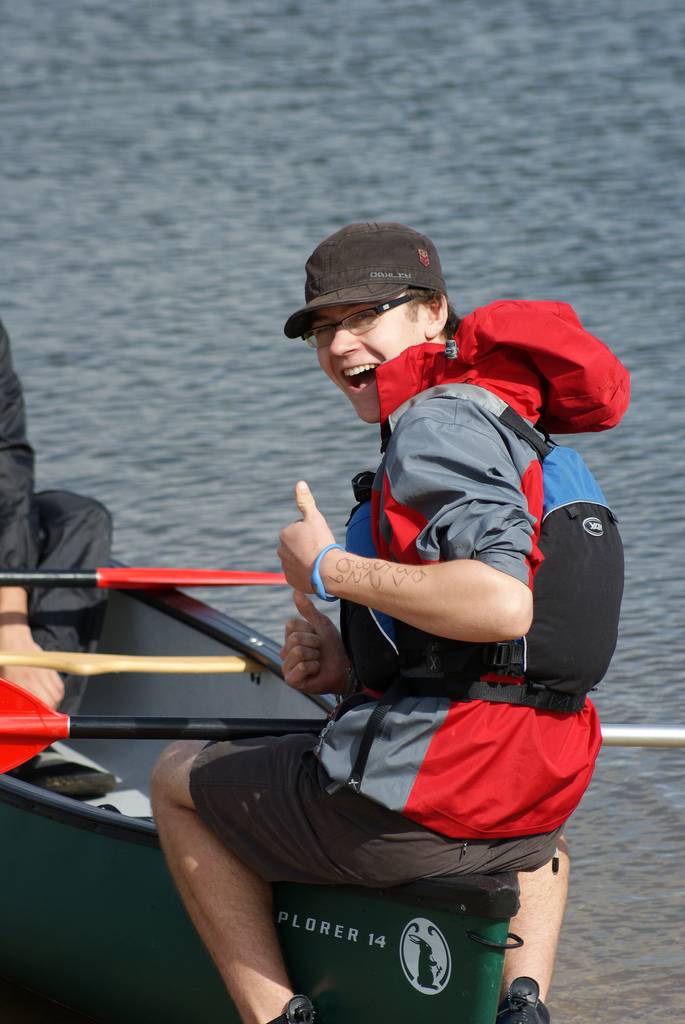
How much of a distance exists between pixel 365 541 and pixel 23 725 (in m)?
1.03

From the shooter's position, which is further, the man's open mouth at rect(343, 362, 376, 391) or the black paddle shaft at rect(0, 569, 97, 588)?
the black paddle shaft at rect(0, 569, 97, 588)

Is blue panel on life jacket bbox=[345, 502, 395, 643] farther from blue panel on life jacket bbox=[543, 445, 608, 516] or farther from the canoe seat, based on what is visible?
the canoe seat

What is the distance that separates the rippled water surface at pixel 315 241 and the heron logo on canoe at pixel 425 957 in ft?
3.73

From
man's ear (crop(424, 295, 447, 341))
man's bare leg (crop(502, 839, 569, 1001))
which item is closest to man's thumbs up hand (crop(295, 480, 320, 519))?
man's ear (crop(424, 295, 447, 341))

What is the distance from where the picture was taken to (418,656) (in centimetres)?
293

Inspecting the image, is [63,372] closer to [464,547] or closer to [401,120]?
[401,120]

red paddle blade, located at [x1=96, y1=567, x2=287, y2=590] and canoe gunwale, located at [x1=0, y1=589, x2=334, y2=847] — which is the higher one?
red paddle blade, located at [x1=96, y1=567, x2=287, y2=590]

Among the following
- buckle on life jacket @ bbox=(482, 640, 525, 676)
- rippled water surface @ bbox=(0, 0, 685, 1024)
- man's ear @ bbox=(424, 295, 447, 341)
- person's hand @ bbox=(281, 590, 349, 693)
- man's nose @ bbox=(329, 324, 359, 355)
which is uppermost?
man's ear @ bbox=(424, 295, 447, 341)

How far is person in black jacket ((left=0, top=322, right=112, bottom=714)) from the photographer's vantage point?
16.2 ft

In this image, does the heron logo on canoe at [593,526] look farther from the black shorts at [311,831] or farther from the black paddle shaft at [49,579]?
the black paddle shaft at [49,579]

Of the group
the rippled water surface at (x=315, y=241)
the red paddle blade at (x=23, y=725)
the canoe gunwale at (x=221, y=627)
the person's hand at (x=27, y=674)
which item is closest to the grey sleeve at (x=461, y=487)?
the red paddle blade at (x=23, y=725)

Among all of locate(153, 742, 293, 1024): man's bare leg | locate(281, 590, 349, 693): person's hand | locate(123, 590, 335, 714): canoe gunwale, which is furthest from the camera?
locate(123, 590, 335, 714): canoe gunwale

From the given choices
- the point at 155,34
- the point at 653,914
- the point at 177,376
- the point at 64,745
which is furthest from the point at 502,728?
the point at 155,34

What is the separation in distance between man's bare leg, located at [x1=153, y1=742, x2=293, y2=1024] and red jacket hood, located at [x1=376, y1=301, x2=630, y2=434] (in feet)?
2.74
